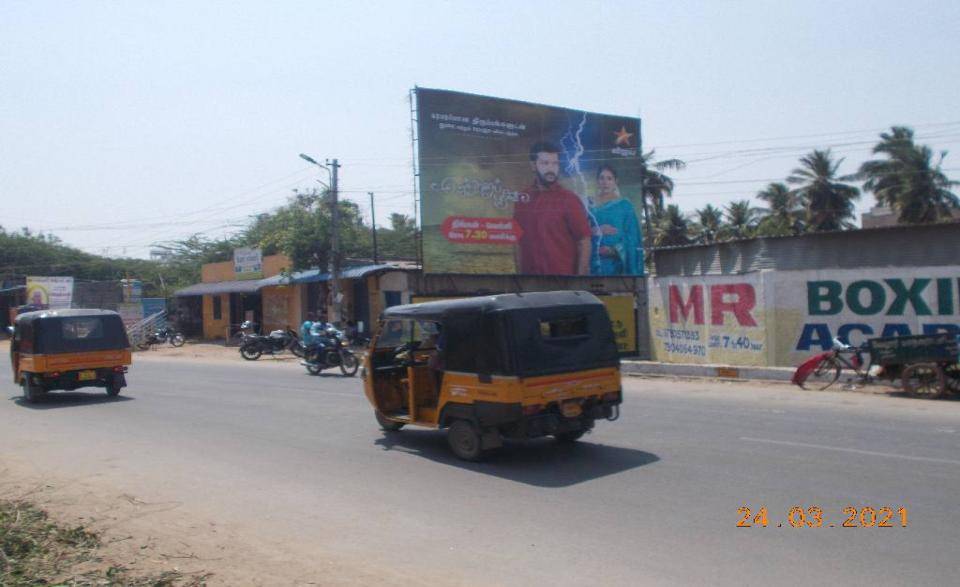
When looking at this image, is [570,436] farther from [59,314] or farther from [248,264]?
[248,264]

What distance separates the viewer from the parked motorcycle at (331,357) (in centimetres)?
2206

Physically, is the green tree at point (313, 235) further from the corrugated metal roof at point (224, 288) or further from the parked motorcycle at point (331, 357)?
the parked motorcycle at point (331, 357)

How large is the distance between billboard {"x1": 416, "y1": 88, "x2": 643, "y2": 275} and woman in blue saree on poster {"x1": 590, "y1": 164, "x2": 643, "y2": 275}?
0.14 ft

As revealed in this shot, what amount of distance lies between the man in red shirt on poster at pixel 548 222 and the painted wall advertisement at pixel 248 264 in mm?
16034

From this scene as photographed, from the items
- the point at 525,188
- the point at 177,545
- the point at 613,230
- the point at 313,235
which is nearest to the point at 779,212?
the point at 613,230

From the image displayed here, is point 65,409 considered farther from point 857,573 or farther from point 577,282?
point 577,282

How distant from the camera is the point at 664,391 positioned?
16625 mm

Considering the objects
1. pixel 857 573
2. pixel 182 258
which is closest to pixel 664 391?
pixel 857 573

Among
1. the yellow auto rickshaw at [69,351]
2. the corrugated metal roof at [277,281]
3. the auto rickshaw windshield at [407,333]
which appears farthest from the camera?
the corrugated metal roof at [277,281]

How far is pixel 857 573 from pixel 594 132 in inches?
1220

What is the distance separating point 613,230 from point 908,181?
23.9m

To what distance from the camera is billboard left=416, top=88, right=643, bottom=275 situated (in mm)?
30250

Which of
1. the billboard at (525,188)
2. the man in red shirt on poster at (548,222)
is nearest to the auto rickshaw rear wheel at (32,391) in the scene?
the billboard at (525,188)

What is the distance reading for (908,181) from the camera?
4819cm
